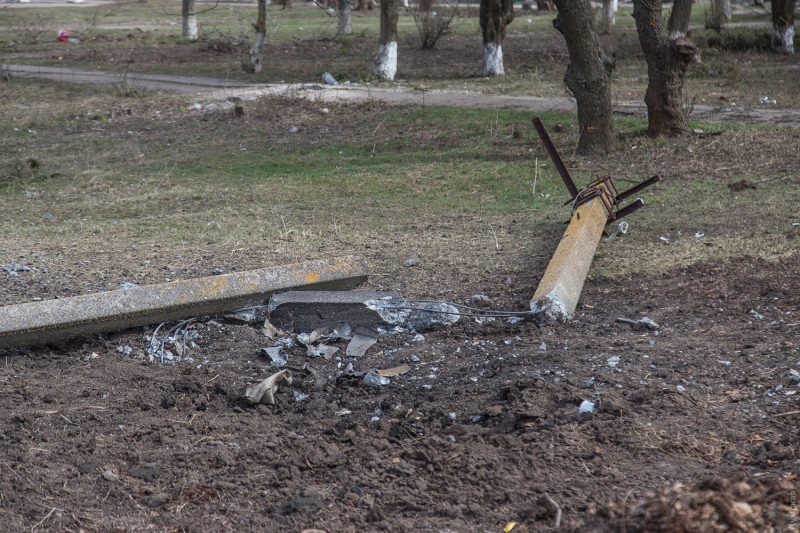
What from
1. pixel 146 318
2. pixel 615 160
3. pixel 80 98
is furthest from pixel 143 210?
pixel 80 98

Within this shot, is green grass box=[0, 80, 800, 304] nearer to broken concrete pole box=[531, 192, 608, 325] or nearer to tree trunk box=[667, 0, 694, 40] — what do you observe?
broken concrete pole box=[531, 192, 608, 325]

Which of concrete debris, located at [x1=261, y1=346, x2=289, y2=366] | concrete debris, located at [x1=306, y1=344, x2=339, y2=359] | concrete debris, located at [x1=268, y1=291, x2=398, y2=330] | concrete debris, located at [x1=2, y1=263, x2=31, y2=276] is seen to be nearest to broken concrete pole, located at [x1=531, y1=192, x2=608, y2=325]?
concrete debris, located at [x1=268, y1=291, x2=398, y2=330]

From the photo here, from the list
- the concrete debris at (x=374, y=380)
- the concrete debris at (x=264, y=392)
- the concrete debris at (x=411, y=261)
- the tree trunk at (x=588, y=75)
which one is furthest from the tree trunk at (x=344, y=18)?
the concrete debris at (x=264, y=392)

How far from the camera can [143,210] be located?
23.0 feet

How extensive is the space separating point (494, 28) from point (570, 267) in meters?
10.5

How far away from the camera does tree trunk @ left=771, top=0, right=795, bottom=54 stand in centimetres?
1545

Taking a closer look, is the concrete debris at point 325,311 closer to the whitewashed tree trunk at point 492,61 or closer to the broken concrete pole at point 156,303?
the broken concrete pole at point 156,303

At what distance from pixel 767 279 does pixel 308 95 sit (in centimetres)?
889

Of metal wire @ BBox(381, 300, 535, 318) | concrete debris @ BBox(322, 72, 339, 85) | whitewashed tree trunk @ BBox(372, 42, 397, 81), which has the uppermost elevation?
whitewashed tree trunk @ BBox(372, 42, 397, 81)

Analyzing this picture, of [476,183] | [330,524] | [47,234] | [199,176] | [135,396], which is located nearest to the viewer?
[330,524]

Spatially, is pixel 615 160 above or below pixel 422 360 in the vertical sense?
above

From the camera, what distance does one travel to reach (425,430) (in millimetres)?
3076

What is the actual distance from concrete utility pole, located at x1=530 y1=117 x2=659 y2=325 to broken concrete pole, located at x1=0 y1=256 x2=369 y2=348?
1197 mm

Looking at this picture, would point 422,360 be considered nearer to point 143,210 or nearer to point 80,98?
point 143,210
